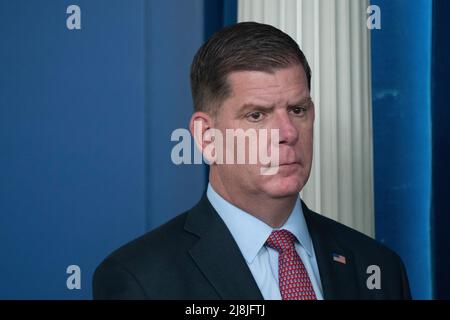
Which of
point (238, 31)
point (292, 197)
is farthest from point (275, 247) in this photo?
point (238, 31)

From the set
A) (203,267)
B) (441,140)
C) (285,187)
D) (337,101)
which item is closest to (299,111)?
(285,187)

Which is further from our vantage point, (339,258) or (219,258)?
(339,258)

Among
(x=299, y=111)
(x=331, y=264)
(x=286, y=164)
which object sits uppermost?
(x=299, y=111)

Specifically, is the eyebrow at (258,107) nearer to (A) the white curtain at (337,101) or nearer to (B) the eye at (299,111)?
(B) the eye at (299,111)

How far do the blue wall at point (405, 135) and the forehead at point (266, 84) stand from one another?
1.10 m

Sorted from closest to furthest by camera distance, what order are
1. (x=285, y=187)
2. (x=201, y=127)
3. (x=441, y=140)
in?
1. (x=285, y=187)
2. (x=201, y=127)
3. (x=441, y=140)

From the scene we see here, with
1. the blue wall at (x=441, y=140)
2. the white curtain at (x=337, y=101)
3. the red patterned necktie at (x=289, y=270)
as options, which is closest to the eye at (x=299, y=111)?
the red patterned necktie at (x=289, y=270)

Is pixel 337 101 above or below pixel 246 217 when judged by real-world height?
above

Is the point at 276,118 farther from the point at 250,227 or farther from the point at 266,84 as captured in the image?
the point at 250,227

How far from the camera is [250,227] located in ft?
4.91

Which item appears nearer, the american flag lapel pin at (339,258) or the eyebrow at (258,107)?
the eyebrow at (258,107)

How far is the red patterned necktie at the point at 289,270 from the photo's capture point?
1440 mm

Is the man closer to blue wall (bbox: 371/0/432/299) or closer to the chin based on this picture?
the chin

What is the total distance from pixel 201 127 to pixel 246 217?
22 cm
